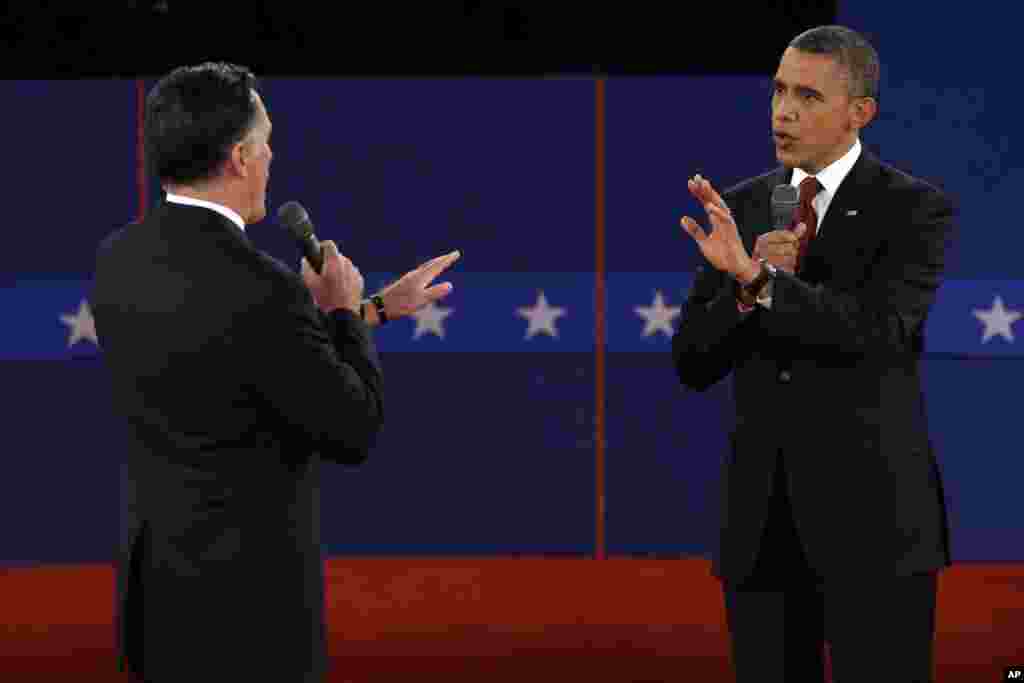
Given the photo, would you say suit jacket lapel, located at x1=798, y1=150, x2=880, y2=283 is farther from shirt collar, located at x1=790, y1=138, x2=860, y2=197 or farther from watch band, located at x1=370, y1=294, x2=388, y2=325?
watch band, located at x1=370, y1=294, x2=388, y2=325

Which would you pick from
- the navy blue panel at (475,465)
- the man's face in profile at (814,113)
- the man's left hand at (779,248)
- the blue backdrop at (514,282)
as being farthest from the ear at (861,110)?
the navy blue panel at (475,465)

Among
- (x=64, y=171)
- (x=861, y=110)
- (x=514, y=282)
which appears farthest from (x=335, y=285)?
(x=64, y=171)

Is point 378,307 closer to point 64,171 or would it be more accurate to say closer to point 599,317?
point 599,317

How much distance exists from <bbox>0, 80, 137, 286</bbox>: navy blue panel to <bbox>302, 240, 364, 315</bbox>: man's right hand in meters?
2.81

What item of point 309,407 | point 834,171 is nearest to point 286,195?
point 834,171

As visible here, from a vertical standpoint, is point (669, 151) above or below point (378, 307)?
above

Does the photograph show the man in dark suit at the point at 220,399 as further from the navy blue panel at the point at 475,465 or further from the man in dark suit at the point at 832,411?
the navy blue panel at the point at 475,465

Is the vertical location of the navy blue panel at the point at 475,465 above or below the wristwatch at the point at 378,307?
below

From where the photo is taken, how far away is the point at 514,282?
4.84 m

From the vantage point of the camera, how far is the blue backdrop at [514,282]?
468 cm

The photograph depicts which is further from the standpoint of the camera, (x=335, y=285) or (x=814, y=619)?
(x=814, y=619)

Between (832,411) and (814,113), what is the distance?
482 millimetres

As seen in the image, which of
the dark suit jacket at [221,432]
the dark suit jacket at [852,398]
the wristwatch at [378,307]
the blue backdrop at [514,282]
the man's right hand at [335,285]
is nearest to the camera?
the dark suit jacket at [221,432]

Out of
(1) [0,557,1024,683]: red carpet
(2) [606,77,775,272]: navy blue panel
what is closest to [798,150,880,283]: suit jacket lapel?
(1) [0,557,1024,683]: red carpet
